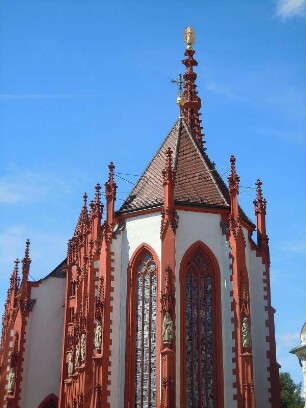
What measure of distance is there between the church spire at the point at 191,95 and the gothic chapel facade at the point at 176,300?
7865 mm

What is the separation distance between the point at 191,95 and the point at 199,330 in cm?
2071

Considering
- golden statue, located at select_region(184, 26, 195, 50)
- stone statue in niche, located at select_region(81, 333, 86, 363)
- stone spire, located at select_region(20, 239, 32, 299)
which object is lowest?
stone statue in niche, located at select_region(81, 333, 86, 363)

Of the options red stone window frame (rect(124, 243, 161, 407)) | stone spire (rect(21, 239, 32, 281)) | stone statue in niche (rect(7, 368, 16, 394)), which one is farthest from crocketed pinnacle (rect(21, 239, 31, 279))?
red stone window frame (rect(124, 243, 161, 407))

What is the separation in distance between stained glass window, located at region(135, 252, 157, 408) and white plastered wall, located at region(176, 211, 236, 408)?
110cm

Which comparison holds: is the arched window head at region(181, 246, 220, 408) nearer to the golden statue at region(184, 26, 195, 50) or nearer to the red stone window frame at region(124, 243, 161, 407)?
the red stone window frame at region(124, 243, 161, 407)

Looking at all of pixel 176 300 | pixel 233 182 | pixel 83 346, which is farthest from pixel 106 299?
pixel 233 182

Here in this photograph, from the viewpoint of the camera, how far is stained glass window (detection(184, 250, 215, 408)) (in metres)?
27.1

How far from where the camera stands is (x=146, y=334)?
2822 centimetres

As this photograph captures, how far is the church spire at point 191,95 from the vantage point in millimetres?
→ 42347

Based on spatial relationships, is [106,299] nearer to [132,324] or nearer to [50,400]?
[132,324]

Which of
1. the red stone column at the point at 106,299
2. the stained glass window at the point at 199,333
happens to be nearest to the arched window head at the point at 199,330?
the stained glass window at the point at 199,333

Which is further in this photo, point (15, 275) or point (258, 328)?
point (15, 275)

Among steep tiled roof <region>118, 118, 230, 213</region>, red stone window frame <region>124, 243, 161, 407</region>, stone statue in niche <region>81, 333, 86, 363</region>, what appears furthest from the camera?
steep tiled roof <region>118, 118, 230, 213</region>

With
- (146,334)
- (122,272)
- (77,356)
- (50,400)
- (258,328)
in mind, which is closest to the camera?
(146,334)
